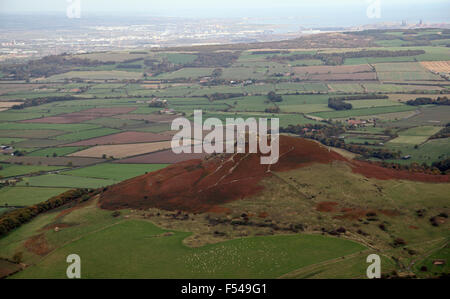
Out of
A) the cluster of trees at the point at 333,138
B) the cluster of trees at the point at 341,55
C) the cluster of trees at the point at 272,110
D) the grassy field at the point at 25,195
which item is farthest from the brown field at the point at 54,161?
the cluster of trees at the point at 341,55

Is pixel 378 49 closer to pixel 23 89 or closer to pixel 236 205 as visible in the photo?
pixel 23 89

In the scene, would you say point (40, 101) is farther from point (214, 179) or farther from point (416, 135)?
point (416, 135)

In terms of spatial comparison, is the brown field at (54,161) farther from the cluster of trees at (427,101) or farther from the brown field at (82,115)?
the cluster of trees at (427,101)

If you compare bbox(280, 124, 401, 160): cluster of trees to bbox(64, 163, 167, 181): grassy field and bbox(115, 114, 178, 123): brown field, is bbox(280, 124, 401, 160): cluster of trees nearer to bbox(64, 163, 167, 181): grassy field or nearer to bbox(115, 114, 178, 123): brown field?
bbox(115, 114, 178, 123): brown field

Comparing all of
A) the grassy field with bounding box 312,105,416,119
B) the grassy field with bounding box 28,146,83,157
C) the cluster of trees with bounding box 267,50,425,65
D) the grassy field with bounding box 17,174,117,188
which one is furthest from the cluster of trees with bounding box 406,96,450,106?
the grassy field with bounding box 17,174,117,188

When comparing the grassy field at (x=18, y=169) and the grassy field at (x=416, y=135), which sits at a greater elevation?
the grassy field at (x=416, y=135)
